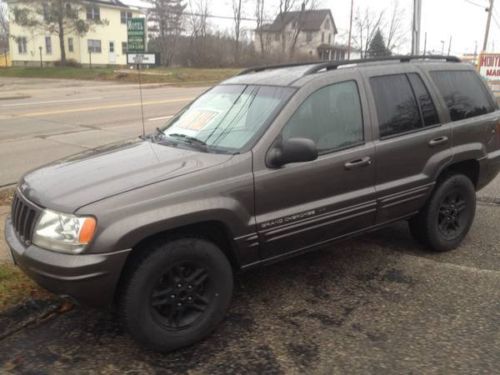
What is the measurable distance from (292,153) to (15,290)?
2299 millimetres

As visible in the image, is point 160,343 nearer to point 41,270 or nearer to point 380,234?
→ point 41,270

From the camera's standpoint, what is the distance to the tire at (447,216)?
4.53m

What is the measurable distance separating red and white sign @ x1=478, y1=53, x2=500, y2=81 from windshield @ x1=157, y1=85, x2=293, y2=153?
16.7 m

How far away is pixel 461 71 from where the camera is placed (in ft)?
15.9

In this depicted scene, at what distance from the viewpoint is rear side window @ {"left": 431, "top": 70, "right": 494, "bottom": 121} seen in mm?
4613

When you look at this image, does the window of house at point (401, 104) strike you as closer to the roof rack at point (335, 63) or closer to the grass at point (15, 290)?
the roof rack at point (335, 63)

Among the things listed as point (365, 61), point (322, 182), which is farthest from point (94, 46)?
point (322, 182)

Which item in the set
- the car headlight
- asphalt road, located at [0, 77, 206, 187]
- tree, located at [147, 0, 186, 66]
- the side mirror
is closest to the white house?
tree, located at [147, 0, 186, 66]

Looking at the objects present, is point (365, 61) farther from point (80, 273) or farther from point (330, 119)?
point (80, 273)

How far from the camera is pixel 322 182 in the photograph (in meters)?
3.67

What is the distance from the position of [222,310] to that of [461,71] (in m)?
3.32

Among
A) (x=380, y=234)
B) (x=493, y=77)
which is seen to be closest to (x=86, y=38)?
(x=493, y=77)

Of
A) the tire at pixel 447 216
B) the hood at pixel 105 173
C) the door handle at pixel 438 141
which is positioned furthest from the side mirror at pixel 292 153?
the tire at pixel 447 216

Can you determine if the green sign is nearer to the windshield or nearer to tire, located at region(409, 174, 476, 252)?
the windshield
